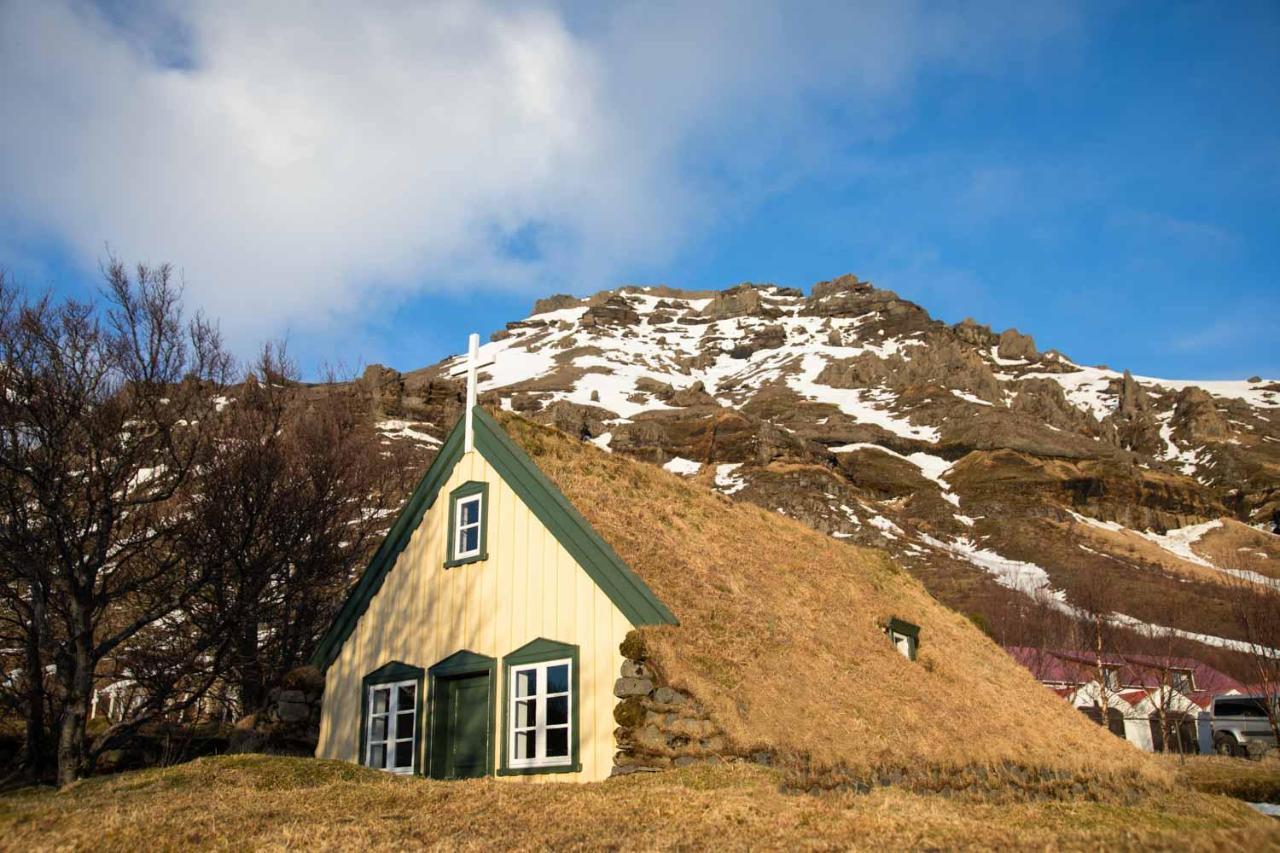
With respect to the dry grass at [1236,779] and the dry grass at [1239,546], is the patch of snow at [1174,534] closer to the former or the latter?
the dry grass at [1239,546]

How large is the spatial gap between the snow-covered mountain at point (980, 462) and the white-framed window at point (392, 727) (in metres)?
34.2

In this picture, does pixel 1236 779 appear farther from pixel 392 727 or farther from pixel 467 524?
pixel 392 727

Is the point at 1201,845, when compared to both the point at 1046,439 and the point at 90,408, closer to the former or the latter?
the point at 90,408

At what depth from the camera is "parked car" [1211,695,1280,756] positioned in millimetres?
35344

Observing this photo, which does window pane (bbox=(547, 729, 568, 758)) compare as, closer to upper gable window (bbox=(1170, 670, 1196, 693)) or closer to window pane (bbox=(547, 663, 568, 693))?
window pane (bbox=(547, 663, 568, 693))

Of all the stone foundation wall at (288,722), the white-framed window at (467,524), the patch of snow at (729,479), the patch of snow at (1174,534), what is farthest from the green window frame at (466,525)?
the patch of snow at (1174,534)

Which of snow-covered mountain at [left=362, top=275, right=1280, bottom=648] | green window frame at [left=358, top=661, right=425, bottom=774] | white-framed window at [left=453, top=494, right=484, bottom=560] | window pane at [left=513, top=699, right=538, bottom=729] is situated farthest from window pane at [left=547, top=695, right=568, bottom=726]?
snow-covered mountain at [left=362, top=275, right=1280, bottom=648]

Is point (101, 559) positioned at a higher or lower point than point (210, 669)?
higher

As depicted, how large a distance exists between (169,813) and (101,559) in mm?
9156

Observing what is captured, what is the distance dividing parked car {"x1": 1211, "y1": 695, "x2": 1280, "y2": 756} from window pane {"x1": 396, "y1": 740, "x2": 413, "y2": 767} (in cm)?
3264

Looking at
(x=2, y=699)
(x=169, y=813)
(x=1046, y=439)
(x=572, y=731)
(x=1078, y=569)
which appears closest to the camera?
(x=169, y=813)

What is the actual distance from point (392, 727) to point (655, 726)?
570 centimetres

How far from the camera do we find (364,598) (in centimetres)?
1709

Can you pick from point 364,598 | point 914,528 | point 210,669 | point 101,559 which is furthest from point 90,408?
point 914,528
